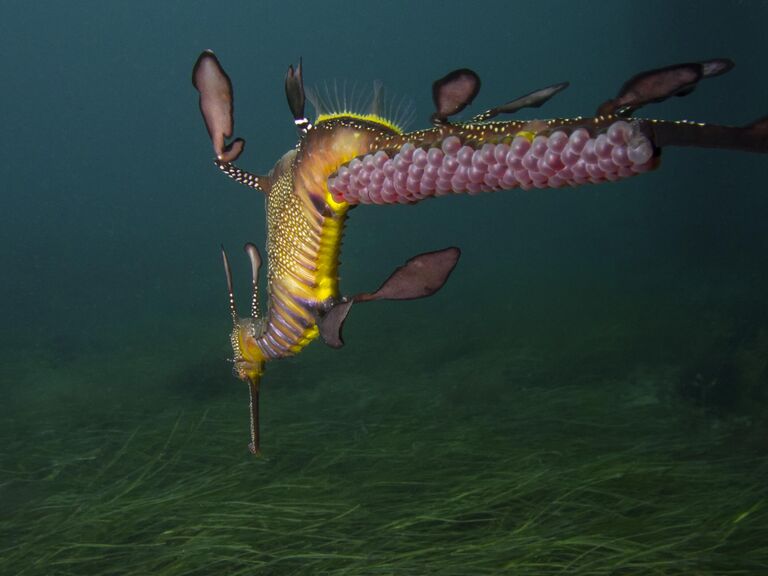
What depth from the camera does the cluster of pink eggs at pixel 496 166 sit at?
1522mm

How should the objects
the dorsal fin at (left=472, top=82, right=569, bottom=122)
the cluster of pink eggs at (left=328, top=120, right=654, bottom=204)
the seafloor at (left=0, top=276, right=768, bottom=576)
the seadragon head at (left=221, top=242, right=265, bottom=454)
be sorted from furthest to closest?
the seafloor at (left=0, top=276, right=768, bottom=576)
the seadragon head at (left=221, top=242, right=265, bottom=454)
the dorsal fin at (left=472, top=82, right=569, bottom=122)
the cluster of pink eggs at (left=328, top=120, right=654, bottom=204)

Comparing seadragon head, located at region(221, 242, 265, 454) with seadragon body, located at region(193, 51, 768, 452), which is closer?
seadragon body, located at region(193, 51, 768, 452)

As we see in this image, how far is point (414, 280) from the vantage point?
76.8 inches

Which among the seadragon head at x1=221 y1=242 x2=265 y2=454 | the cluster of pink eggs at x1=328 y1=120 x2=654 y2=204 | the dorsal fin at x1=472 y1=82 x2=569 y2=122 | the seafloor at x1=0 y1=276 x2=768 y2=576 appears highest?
the dorsal fin at x1=472 y1=82 x2=569 y2=122

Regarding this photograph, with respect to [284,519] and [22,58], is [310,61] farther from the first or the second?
[284,519]

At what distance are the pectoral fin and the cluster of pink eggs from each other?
0.20 m

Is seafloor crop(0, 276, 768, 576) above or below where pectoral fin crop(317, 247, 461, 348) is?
below

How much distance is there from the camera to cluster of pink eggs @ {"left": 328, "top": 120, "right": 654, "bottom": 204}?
1522 millimetres

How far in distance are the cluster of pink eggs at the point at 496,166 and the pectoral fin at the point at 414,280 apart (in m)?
0.20

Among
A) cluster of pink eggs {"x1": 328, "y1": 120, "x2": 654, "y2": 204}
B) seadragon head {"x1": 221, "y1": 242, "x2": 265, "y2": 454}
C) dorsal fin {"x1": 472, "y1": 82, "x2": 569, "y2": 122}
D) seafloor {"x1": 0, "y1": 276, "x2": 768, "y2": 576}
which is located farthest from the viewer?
seafloor {"x1": 0, "y1": 276, "x2": 768, "y2": 576}

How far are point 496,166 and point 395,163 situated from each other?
0.33m

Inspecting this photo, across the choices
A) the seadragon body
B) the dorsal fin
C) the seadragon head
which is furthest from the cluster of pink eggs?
the seadragon head

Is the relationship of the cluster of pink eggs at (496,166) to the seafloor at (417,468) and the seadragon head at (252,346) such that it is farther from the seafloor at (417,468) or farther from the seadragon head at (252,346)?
the seafloor at (417,468)

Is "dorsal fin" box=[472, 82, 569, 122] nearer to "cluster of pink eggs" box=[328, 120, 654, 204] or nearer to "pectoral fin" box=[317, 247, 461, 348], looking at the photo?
"cluster of pink eggs" box=[328, 120, 654, 204]
